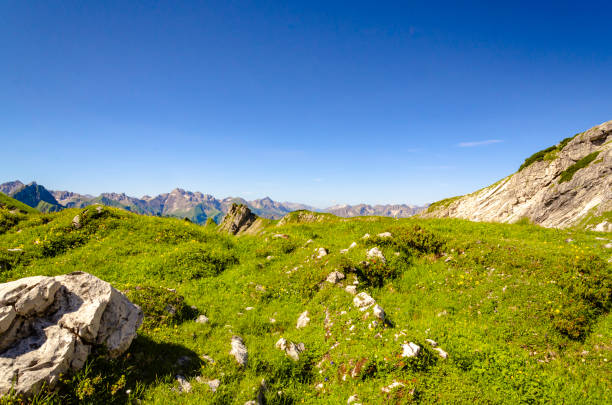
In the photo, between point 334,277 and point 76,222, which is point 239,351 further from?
point 76,222

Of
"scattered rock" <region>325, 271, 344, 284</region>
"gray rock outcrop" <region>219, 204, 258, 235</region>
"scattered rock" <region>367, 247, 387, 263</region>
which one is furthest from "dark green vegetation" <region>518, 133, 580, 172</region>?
"gray rock outcrop" <region>219, 204, 258, 235</region>

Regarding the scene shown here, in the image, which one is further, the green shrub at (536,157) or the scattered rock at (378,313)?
the green shrub at (536,157)

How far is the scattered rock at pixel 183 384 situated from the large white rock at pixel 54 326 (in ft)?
6.06

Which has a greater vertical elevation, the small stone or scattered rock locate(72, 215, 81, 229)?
scattered rock locate(72, 215, 81, 229)

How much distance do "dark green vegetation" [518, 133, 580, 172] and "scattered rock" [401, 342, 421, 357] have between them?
9432 centimetres

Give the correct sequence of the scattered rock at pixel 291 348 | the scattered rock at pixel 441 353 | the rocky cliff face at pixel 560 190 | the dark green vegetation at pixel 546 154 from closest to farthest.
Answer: the scattered rock at pixel 441 353 → the scattered rock at pixel 291 348 → the rocky cliff face at pixel 560 190 → the dark green vegetation at pixel 546 154

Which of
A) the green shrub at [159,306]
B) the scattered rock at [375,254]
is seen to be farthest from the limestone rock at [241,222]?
the green shrub at [159,306]

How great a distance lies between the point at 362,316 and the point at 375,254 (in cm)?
509

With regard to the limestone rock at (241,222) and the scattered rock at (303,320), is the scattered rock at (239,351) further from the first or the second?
the limestone rock at (241,222)

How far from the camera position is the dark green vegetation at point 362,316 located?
7.55 m

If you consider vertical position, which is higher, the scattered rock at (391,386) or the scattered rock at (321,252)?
the scattered rock at (321,252)

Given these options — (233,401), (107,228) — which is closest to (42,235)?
(107,228)

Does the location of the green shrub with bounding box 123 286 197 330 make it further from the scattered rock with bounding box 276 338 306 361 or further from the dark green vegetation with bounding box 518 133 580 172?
the dark green vegetation with bounding box 518 133 580 172

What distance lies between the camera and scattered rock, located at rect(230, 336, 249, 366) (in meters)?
8.85
